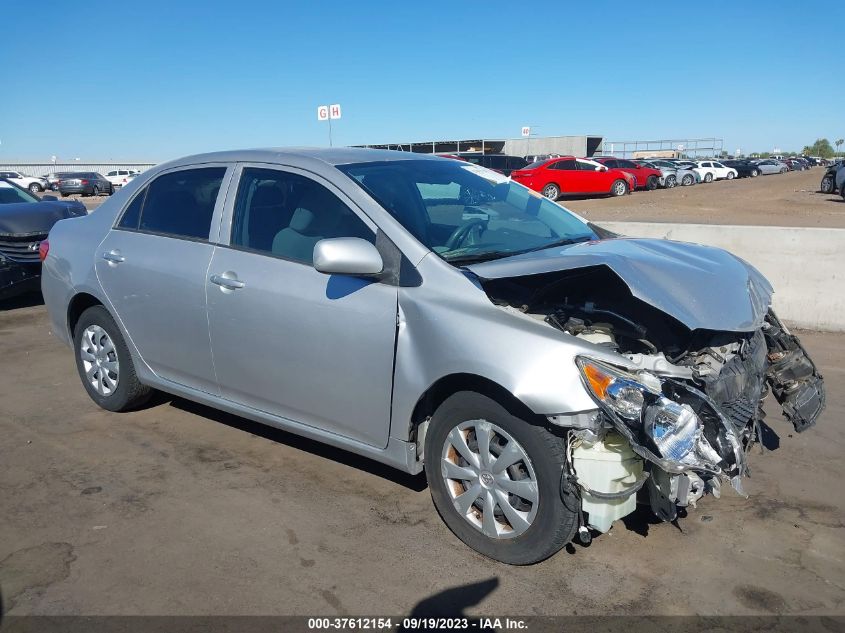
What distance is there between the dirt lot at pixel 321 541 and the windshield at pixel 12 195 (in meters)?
6.79

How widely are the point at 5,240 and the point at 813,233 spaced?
359 inches

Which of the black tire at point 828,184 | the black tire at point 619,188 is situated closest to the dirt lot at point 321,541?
the black tire at point 619,188

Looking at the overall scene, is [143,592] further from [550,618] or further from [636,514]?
[636,514]

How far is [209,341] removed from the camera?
4.23 m

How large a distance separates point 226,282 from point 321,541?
152cm

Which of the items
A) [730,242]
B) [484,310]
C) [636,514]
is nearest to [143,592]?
[484,310]

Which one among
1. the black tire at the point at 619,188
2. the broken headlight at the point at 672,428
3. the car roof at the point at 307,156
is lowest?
the black tire at the point at 619,188

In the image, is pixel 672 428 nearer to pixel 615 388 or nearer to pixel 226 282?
pixel 615 388

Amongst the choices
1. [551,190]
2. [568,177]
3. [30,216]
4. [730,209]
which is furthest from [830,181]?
[30,216]

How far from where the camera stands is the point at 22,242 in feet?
29.6

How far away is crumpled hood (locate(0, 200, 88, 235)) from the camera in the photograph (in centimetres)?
906

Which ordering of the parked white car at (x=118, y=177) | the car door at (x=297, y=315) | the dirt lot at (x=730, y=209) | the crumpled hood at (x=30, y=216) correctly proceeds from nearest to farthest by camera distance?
the car door at (x=297, y=315), the crumpled hood at (x=30, y=216), the dirt lot at (x=730, y=209), the parked white car at (x=118, y=177)

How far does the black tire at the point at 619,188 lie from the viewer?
1169 inches

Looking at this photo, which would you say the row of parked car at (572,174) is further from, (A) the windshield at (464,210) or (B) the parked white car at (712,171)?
(A) the windshield at (464,210)
